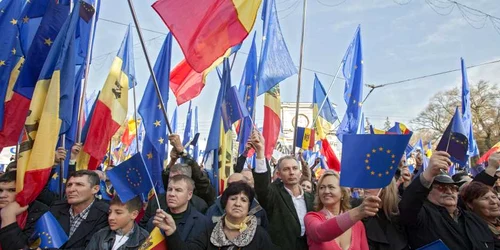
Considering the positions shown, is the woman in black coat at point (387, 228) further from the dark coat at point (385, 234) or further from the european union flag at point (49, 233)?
the european union flag at point (49, 233)

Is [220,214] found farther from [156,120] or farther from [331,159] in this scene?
[331,159]

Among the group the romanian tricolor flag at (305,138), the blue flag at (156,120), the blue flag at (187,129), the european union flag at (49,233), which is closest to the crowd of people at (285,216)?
the european union flag at (49,233)

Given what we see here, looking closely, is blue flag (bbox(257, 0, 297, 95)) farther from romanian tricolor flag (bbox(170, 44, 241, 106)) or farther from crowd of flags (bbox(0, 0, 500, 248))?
romanian tricolor flag (bbox(170, 44, 241, 106))

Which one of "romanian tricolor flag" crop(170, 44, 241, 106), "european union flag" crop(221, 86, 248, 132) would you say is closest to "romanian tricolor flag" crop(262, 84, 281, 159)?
"romanian tricolor flag" crop(170, 44, 241, 106)

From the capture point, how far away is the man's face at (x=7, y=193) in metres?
4.13

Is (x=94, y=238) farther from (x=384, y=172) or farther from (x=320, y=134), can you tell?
(x=320, y=134)

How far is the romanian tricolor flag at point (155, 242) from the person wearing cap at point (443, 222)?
2.00 m

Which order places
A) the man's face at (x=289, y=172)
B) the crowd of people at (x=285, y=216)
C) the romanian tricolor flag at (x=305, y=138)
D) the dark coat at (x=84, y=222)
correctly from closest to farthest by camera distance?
the crowd of people at (x=285, y=216)
the dark coat at (x=84, y=222)
the man's face at (x=289, y=172)
the romanian tricolor flag at (x=305, y=138)

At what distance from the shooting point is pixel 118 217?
12.1ft

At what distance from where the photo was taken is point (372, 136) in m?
2.76

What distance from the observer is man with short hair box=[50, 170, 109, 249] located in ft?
13.1

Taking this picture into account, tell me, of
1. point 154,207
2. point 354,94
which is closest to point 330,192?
point 154,207

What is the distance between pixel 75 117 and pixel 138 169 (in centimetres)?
242

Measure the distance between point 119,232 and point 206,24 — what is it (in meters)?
2.34
